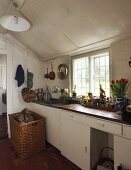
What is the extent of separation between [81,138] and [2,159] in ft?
4.45

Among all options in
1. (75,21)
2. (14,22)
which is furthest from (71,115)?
(14,22)

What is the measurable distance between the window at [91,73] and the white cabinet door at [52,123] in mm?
671

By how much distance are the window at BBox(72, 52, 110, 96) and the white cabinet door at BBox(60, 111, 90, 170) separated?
74 centimetres

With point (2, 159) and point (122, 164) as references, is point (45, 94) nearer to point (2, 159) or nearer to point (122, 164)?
point (2, 159)

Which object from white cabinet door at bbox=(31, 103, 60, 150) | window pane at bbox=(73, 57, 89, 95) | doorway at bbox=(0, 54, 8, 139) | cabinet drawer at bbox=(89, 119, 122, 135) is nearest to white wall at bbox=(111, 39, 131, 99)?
cabinet drawer at bbox=(89, 119, 122, 135)

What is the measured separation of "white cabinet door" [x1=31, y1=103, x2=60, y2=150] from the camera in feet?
8.12

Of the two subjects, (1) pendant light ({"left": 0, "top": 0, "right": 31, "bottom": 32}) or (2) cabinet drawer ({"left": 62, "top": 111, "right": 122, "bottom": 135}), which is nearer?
(2) cabinet drawer ({"left": 62, "top": 111, "right": 122, "bottom": 135})

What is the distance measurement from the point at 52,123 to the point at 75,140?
664 mm

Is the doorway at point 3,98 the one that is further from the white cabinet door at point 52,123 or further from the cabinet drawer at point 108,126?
the cabinet drawer at point 108,126

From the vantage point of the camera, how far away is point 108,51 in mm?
2289

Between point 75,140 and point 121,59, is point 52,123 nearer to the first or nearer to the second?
point 75,140

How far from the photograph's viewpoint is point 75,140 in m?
2.07

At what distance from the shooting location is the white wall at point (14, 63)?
3.20 m

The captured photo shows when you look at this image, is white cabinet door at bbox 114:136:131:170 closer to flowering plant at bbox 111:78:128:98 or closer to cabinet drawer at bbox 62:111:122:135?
cabinet drawer at bbox 62:111:122:135
